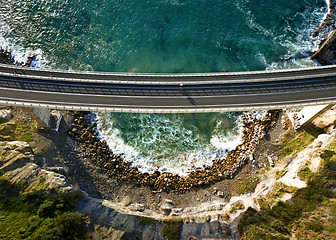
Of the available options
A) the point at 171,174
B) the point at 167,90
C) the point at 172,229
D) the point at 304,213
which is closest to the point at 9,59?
the point at 167,90

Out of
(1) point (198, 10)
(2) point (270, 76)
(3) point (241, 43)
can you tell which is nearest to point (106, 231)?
(2) point (270, 76)

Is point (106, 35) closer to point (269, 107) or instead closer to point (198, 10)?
point (198, 10)

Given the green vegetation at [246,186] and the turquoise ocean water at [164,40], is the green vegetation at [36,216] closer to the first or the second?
the turquoise ocean water at [164,40]

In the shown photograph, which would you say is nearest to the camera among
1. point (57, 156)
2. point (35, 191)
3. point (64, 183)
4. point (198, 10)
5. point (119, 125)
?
point (35, 191)

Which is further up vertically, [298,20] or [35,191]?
[298,20]

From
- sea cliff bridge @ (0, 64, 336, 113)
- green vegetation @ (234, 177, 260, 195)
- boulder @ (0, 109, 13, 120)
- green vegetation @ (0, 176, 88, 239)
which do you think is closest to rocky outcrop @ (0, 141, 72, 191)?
green vegetation @ (0, 176, 88, 239)

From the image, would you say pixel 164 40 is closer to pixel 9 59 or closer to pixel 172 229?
pixel 9 59

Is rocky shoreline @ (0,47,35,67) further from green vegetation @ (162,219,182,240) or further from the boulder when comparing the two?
green vegetation @ (162,219,182,240)
